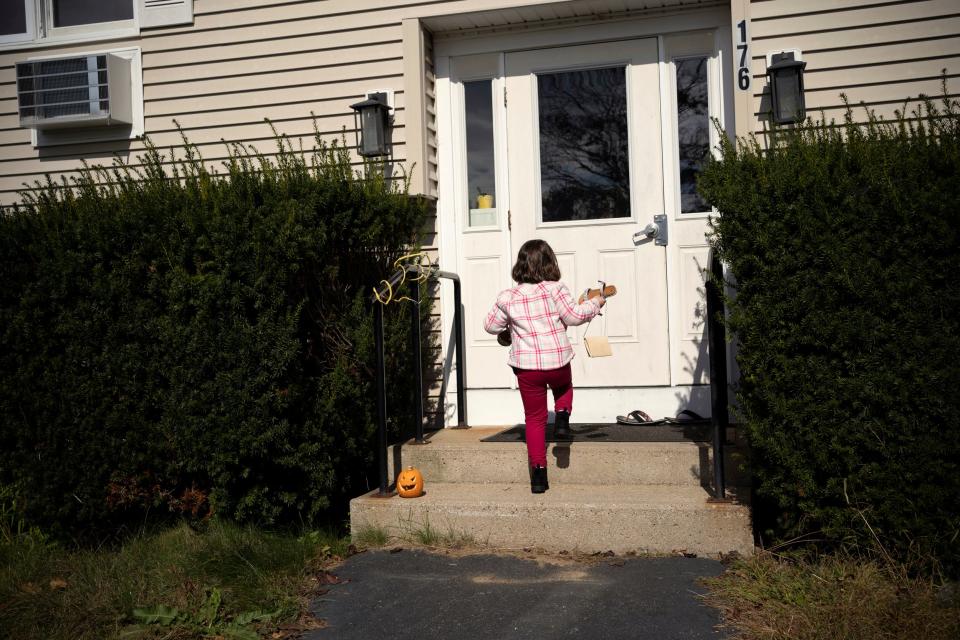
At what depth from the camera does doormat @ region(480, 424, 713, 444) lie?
5.08m

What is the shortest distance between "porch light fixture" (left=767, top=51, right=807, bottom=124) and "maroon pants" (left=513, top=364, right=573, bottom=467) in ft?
6.89

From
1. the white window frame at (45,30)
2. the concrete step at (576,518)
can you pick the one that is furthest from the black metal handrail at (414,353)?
the white window frame at (45,30)

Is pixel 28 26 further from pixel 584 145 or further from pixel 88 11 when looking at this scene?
pixel 584 145

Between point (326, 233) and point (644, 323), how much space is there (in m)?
2.32

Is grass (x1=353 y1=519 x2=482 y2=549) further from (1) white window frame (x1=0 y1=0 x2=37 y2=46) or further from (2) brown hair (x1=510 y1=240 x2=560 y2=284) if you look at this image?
(1) white window frame (x1=0 y1=0 x2=37 y2=46)

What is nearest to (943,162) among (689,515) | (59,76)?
(689,515)

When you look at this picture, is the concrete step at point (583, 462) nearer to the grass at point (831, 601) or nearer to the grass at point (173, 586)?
the grass at point (173, 586)

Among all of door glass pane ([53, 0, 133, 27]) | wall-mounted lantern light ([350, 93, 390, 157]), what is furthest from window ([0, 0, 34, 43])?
wall-mounted lantern light ([350, 93, 390, 157])

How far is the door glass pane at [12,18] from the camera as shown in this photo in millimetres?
7262

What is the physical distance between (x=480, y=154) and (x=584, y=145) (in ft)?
2.50

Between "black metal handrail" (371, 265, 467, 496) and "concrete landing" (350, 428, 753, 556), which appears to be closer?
"concrete landing" (350, 428, 753, 556)

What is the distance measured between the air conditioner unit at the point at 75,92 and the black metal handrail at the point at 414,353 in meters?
2.92

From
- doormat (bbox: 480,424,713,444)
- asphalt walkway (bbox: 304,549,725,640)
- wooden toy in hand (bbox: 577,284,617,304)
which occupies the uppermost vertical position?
wooden toy in hand (bbox: 577,284,617,304)

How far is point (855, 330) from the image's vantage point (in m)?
3.67
